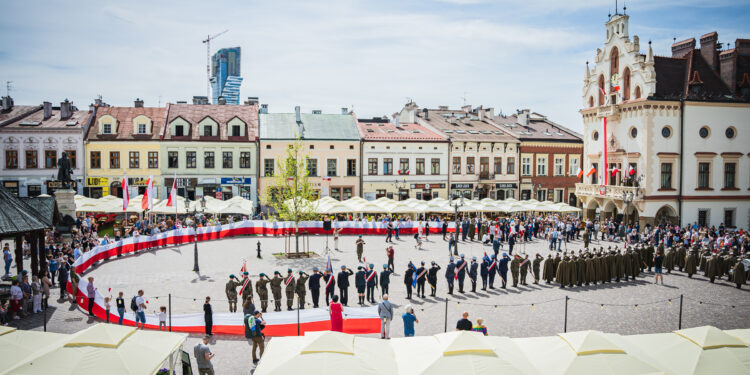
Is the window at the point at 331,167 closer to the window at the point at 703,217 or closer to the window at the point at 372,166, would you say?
the window at the point at 372,166

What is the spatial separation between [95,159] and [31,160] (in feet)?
16.9

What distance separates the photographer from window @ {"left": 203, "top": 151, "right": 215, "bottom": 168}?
46188mm

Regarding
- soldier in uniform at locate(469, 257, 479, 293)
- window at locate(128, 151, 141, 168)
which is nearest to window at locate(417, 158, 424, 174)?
window at locate(128, 151, 141, 168)

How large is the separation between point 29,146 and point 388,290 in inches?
1538

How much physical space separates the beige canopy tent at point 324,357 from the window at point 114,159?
4066 cm

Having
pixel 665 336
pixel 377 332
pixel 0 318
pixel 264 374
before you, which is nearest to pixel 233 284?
pixel 377 332

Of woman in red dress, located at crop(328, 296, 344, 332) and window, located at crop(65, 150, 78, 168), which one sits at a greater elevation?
window, located at crop(65, 150, 78, 168)

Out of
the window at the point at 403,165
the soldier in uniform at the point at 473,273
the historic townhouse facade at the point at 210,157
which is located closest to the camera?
the soldier in uniform at the point at 473,273

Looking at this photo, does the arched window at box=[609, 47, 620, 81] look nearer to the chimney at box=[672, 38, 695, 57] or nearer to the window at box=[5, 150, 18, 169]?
the chimney at box=[672, 38, 695, 57]

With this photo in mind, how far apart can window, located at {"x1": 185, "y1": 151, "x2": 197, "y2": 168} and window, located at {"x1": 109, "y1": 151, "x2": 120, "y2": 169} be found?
563cm

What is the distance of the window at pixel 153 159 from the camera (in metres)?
45.6

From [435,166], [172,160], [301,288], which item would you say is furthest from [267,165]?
[301,288]

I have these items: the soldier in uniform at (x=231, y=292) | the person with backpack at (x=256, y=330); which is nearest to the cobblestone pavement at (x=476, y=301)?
the person with backpack at (x=256, y=330)

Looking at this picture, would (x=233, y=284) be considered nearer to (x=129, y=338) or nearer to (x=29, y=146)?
(x=129, y=338)
